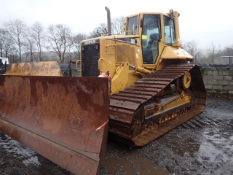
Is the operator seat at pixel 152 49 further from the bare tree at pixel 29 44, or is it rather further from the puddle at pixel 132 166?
the bare tree at pixel 29 44

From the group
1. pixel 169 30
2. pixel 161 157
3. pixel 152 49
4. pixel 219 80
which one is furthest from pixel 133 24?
pixel 219 80

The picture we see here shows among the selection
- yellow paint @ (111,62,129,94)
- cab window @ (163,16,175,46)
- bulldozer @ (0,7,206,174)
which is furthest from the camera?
cab window @ (163,16,175,46)

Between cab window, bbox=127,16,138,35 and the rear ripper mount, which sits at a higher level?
cab window, bbox=127,16,138,35

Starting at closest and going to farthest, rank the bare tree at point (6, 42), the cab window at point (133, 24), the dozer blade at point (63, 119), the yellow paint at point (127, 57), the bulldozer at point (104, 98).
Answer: the dozer blade at point (63, 119), the bulldozer at point (104, 98), the yellow paint at point (127, 57), the cab window at point (133, 24), the bare tree at point (6, 42)

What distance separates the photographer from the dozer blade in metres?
2.51

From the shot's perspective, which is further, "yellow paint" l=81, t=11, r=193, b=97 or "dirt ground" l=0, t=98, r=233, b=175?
"yellow paint" l=81, t=11, r=193, b=97

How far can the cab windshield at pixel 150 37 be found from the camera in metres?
4.95

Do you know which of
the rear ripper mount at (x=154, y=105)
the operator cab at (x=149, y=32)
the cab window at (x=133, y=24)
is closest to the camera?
the rear ripper mount at (x=154, y=105)

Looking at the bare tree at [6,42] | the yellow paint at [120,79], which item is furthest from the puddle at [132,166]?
the bare tree at [6,42]

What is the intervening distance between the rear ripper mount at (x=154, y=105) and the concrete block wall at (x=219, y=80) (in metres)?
2.66

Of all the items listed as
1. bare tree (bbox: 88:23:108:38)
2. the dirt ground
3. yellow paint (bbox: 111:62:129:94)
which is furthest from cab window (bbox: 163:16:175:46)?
bare tree (bbox: 88:23:108:38)

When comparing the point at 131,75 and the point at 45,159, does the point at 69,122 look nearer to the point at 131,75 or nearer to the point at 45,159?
the point at 45,159

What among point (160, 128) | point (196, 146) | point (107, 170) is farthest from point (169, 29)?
point (107, 170)

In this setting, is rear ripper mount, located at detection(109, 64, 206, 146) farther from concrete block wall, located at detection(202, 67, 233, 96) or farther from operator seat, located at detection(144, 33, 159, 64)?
concrete block wall, located at detection(202, 67, 233, 96)
